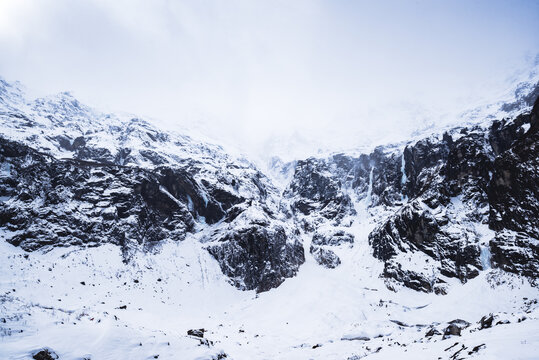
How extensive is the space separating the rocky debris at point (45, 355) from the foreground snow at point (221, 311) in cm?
36

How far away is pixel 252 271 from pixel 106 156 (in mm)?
78761

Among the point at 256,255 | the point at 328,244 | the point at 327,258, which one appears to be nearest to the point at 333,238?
the point at 328,244

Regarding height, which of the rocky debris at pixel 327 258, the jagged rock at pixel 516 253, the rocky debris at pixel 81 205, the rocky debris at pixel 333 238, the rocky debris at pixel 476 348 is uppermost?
the rocky debris at pixel 81 205

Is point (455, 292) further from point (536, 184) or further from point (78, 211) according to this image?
point (78, 211)

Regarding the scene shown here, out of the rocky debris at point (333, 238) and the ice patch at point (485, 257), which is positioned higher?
the rocky debris at point (333, 238)

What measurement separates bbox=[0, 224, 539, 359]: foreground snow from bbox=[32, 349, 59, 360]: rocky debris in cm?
36

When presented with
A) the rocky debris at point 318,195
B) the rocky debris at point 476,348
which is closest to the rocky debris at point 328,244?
the rocky debris at point 318,195

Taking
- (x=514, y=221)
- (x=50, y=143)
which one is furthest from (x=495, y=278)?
(x=50, y=143)

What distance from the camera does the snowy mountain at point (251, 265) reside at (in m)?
19.8

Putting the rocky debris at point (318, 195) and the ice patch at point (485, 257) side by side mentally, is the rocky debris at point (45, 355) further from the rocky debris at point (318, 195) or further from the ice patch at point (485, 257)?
the rocky debris at point (318, 195)

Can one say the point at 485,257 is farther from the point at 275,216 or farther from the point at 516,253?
the point at 275,216

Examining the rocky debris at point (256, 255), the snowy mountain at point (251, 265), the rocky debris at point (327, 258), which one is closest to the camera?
the snowy mountain at point (251, 265)

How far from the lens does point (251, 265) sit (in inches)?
2635

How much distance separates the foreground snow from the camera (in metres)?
15.7
